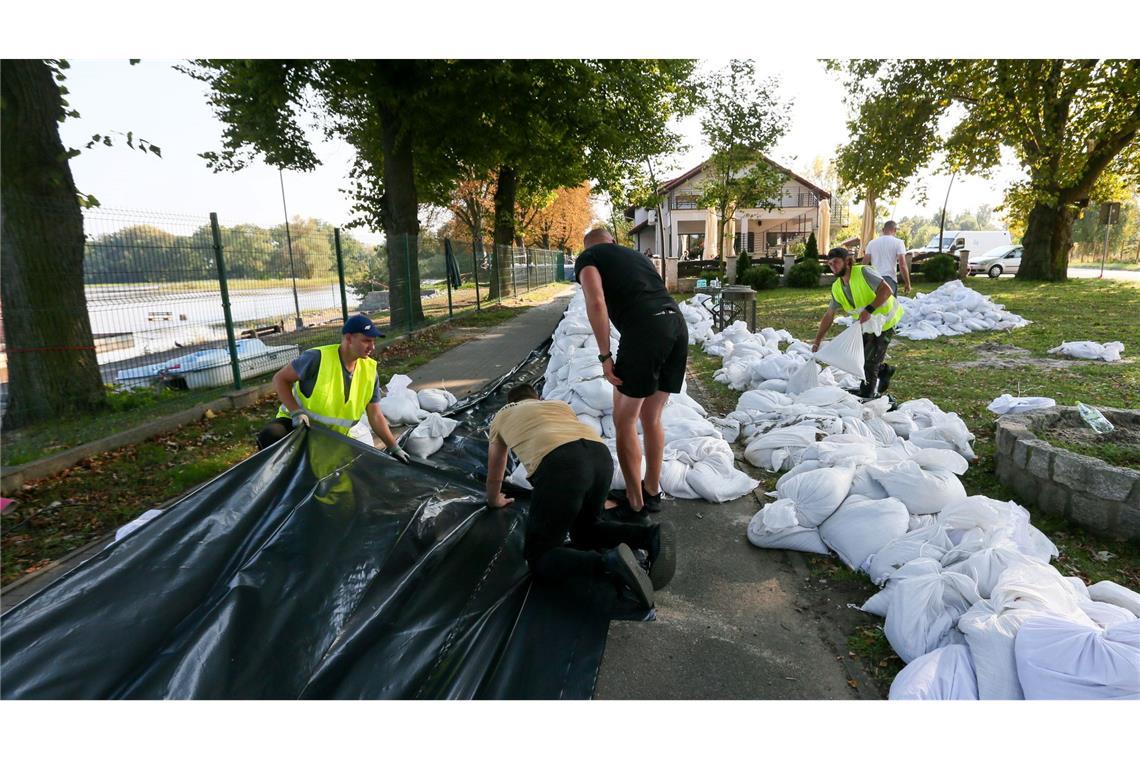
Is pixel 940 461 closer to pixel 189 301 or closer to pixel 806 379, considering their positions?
pixel 806 379

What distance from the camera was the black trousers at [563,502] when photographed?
259 centimetres

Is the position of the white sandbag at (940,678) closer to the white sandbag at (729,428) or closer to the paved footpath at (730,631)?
the paved footpath at (730,631)

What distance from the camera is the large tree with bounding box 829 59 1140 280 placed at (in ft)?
49.0

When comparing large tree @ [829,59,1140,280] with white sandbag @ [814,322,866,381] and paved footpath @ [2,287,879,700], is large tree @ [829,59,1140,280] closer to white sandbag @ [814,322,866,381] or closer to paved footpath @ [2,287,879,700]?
white sandbag @ [814,322,866,381]

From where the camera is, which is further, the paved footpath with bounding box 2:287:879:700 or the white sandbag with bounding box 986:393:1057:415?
the white sandbag with bounding box 986:393:1057:415

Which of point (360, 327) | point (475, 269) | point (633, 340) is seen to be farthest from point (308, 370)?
point (475, 269)

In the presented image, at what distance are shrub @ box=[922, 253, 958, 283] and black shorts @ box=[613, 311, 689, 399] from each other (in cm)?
2130

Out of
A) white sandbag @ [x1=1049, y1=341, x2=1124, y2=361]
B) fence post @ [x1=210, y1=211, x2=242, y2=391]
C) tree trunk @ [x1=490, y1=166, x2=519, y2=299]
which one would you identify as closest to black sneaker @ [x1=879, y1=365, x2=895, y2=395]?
white sandbag @ [x1=1049, y1=341, x2=1124, y2=361]

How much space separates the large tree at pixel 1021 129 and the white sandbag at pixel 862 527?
631 inches

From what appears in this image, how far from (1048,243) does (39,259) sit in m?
24.1

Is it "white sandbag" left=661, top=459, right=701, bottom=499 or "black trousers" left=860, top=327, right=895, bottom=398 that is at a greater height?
"black trousers" left=860, top=327, right=895, bottom=398

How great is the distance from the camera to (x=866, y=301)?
215 inches

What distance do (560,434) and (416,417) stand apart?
3.09m

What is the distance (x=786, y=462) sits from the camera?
4.34 meters
